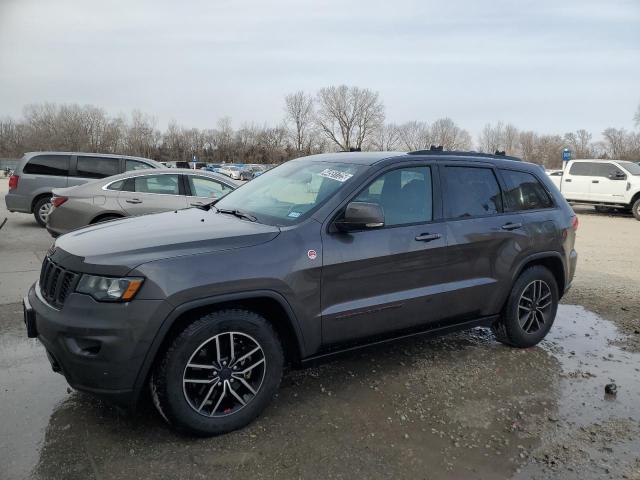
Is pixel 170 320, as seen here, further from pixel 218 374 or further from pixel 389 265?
pixel 389 265

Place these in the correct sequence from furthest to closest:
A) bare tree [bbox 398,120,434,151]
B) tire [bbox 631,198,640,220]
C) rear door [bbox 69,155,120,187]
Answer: bare tree [bbox 398,120,434,151]
tire [bbox 631,198,640,220]
rear door [bbox 69,155,120,187]

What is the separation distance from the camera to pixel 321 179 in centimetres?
381

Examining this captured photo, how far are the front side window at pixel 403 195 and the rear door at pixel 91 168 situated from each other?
919 cm

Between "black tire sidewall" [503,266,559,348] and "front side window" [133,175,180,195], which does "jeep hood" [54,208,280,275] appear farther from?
"front side window" [133,175,180,195]

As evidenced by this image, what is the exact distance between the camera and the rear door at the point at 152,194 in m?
8.12

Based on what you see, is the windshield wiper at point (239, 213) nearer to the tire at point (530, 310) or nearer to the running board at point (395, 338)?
the running board at point (395, 338)

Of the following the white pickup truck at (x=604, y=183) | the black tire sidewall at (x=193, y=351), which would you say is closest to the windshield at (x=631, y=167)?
the white pickup truck at (x=604, y=183)

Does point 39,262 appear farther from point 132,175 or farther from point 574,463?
point 574,463

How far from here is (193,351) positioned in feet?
9.36

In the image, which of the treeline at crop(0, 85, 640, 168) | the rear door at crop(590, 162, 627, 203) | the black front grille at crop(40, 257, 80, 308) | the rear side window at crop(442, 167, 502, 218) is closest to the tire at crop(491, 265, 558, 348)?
the rear side window at crop(442, 167, 502, 218)

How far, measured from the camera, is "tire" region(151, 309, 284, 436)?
283 centimetres

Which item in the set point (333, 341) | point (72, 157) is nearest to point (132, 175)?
point (72, 157)

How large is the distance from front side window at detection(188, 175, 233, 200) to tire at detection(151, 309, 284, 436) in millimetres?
5809

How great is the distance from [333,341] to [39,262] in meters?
6.25
